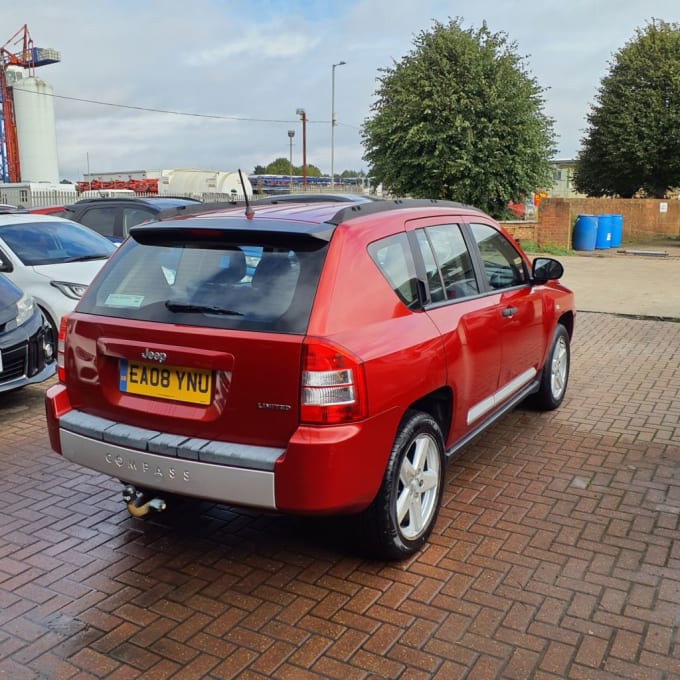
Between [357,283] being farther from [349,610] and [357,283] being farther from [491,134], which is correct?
[491,134]

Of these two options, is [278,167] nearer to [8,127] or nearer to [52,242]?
[8,127]

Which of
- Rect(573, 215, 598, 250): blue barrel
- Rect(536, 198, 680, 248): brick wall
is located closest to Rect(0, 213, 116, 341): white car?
Rect(573, 215, 598, 250): blue barrel

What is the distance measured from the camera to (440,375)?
369 centimetres

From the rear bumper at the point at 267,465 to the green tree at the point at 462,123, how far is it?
19.6 metres

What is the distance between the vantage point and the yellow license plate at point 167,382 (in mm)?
3205

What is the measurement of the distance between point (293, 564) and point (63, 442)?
1.29 m

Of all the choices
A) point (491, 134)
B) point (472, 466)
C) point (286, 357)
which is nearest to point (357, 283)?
point (286, 357)

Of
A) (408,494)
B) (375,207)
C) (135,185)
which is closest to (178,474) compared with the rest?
(408,494)

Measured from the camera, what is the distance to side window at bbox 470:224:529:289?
4.69 meters

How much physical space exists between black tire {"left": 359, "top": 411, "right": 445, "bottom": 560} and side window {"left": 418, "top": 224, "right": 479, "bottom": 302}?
29.4 inches

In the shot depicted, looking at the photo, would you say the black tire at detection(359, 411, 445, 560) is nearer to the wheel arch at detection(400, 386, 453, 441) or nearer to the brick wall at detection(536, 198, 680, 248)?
the wheel arch at detection(400, 386, 453, 441)

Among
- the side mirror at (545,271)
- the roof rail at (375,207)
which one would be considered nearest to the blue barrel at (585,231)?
the side mirror at (545,271)

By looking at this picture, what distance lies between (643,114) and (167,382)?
31339mm

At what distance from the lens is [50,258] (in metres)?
8.26
